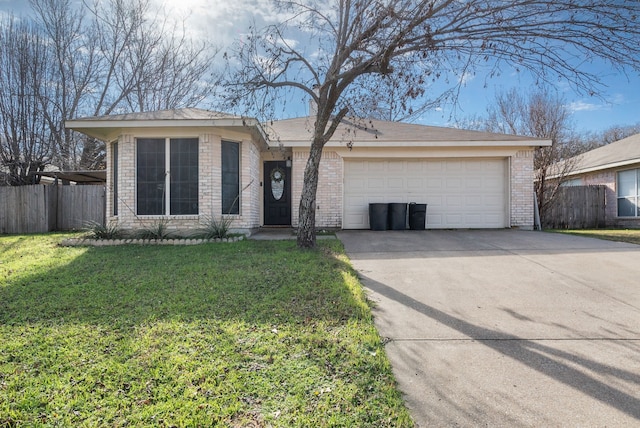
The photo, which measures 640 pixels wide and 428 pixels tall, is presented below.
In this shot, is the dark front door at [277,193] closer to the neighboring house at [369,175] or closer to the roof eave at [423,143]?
the neighboring house at [369,175]

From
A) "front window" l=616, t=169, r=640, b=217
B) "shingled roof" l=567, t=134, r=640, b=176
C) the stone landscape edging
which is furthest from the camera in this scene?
"shingled roof" l=567, t=134, r=640, b=176

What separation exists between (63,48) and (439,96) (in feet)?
54.0

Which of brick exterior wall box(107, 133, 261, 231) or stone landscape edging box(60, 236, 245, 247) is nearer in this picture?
stone landscape edging box(60, 236, 245, 247)

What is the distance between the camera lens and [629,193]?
13.2m

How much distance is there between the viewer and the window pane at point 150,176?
27.2 feet

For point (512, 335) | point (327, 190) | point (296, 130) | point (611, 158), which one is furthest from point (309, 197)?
Answer: point (611, 158)

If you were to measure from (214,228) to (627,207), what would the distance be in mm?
15458

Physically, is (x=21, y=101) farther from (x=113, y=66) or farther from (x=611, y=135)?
(x=611, y=135)

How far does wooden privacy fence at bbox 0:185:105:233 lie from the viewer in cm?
1112

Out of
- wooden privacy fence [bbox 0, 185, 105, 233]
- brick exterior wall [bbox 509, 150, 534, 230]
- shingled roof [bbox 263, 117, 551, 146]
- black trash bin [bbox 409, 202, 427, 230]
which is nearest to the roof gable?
shingled roof [bbox 263, 117, 551, 146]

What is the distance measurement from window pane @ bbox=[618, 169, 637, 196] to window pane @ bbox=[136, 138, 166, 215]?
16687 millimetres

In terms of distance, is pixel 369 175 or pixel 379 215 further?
pixel 369 175

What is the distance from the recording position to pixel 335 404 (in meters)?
1.94

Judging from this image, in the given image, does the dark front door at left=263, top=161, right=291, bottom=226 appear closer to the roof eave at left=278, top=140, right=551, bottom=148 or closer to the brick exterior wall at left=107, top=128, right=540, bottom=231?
the brick exterior wall at left=107, top=128, right=540, bottom=231
